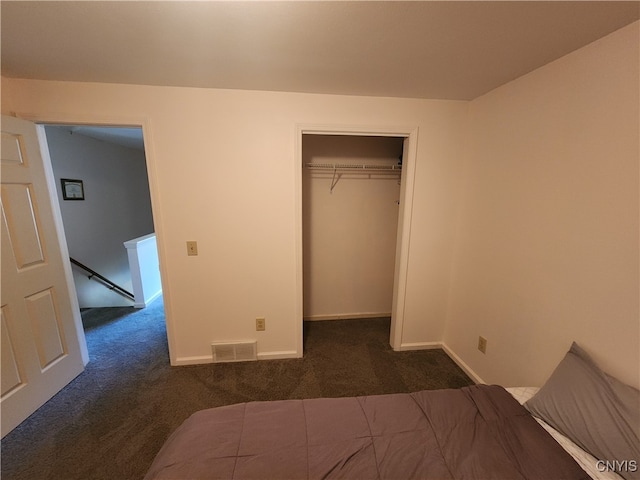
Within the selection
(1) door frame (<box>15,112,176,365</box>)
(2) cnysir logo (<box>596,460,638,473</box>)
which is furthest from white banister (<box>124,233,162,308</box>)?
(2) cnysir logo (<box>596,460,638,473</box>)

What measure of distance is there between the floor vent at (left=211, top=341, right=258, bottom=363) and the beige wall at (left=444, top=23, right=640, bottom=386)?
1.89 metres

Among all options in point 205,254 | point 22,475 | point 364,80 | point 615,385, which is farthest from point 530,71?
point 22,475

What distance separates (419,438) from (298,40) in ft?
6.19

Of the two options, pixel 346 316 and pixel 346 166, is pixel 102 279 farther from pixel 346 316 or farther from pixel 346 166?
pixel 346 166

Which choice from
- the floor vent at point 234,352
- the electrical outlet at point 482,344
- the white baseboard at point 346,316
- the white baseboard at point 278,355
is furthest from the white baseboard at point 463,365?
the floor vent at point 234,352

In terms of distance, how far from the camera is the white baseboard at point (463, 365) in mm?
2041

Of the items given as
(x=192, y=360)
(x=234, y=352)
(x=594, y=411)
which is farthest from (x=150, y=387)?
(x=594, y=411)

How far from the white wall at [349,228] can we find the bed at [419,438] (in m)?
1.81

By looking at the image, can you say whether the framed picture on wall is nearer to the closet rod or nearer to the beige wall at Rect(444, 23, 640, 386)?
the closet rod

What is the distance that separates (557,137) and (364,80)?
1166mm

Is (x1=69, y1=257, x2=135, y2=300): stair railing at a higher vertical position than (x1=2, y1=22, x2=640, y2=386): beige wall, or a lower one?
lower

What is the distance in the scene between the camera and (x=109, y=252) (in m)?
4.27

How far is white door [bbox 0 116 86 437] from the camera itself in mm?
1592

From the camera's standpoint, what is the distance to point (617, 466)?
3.03ft
